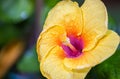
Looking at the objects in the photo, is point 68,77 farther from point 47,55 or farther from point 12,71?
point 12,71

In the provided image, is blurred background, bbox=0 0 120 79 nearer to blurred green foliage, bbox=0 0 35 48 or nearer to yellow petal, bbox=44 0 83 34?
blurred green foliage, bbox=0 0 35 48

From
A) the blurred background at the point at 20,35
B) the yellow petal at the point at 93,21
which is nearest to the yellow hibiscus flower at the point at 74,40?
the yellow petal at the point at 93,21

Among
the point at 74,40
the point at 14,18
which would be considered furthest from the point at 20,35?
the point at 74,40

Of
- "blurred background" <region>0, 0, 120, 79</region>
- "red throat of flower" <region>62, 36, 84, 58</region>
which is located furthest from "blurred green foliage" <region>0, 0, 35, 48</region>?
"red throat of flower" <region>62, 36, 84, 58</region>

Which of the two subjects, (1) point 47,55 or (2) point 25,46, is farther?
(2) point 25,46

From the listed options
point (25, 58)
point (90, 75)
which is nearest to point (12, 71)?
point (25, 58)
